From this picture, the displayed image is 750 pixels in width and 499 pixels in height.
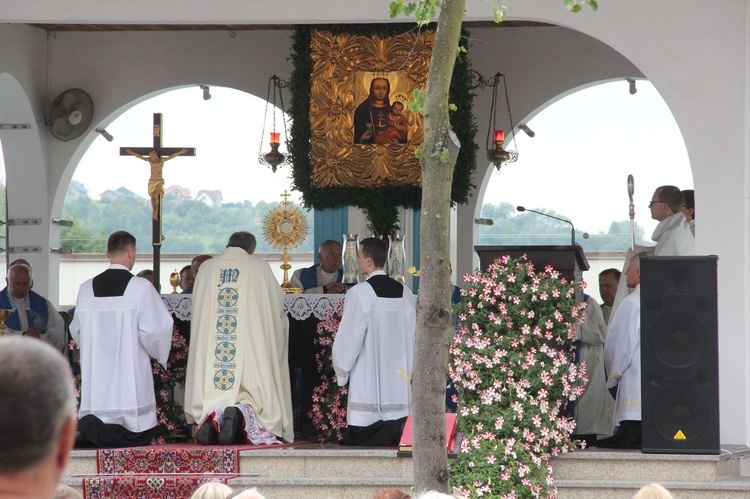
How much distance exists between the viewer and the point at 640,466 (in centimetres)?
802

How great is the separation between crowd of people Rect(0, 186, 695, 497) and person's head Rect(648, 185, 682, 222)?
1 centimetres

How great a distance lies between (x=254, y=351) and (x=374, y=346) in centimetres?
96

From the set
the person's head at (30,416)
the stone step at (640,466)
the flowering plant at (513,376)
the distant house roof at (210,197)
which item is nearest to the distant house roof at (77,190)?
the distant house roof at (210,197)

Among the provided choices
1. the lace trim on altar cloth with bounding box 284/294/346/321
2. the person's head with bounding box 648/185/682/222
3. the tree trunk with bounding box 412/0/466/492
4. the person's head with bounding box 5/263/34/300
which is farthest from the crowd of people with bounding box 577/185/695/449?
the person's head with bounding box 5/263/34/300

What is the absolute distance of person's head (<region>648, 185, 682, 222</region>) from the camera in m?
9.54

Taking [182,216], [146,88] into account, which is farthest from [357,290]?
[182,216]

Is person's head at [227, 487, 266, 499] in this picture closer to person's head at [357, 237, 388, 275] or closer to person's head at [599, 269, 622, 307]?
person's head at [357, 237, 388, 275]

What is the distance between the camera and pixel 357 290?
931 cm

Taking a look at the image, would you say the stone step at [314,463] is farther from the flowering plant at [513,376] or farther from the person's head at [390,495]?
the person's head at [390,495]

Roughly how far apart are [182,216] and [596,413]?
22.5 metres

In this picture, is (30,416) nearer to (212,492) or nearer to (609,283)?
(212,492)

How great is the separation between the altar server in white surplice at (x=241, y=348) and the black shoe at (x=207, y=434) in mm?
140

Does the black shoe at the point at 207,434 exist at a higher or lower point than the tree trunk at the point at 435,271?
lower

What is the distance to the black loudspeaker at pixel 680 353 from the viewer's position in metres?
7.88
